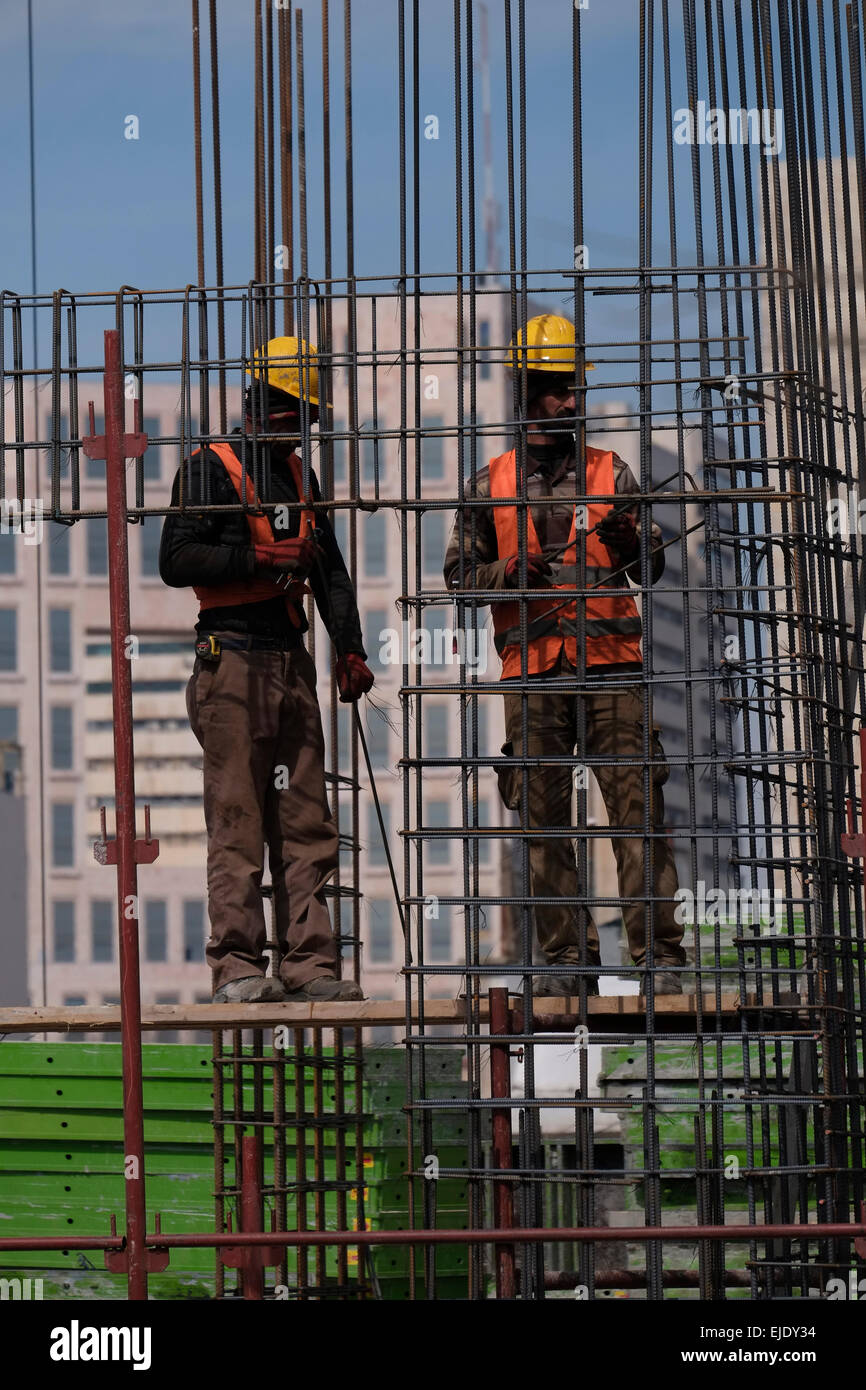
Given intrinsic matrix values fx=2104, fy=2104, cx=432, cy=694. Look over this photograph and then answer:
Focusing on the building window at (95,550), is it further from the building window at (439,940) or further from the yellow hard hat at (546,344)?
the yellow hard hat at (546,344)

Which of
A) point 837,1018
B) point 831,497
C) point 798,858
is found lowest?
point 837,1018

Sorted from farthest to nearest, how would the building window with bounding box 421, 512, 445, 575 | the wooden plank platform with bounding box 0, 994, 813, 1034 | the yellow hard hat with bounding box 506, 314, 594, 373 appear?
the building window with bounding box 421, 512, 445, 575, the yellow hard hat with bounding box 506, 314, 594, 373, the wooden plank platform with bounding box 0, 994, 813, 1034

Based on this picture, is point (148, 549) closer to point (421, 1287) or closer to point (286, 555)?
point (421, 1287)

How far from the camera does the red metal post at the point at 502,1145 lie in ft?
25.9

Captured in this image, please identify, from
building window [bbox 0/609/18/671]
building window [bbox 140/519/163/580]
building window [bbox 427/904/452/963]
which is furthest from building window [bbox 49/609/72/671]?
building window [bbox 427/904/452/963]

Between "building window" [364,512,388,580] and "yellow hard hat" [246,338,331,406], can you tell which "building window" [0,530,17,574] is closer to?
"building window" [364,512,388,580]

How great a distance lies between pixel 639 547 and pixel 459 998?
200cm

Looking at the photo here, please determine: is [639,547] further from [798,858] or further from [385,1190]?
[385,1190]

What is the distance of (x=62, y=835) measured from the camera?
329ft

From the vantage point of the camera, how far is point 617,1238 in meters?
6.96

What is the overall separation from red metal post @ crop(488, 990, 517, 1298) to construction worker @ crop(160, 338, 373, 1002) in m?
1.07

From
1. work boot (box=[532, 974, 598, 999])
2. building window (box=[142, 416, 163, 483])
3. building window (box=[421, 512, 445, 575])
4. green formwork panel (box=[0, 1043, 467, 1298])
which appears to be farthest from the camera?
building window (box=[421, 512, 445, 575])

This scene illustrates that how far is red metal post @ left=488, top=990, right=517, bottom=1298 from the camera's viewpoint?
790 centimetres
